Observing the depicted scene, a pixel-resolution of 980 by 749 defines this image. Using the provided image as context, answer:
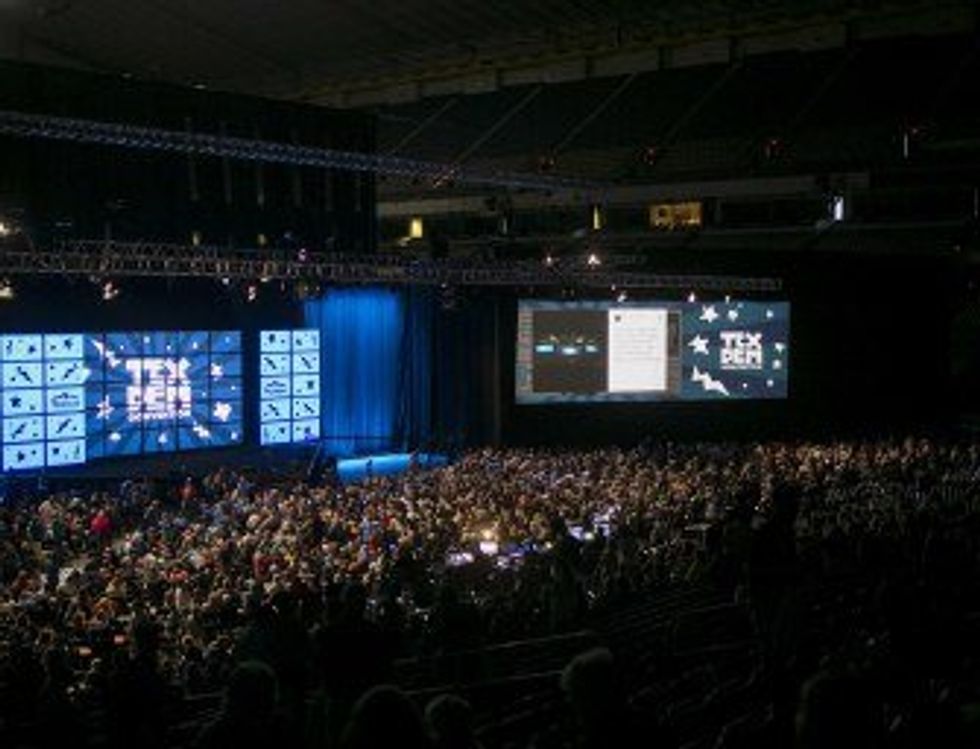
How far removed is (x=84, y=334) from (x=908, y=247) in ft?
59.9

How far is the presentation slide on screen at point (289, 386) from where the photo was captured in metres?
26.2

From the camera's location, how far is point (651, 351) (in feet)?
95.2

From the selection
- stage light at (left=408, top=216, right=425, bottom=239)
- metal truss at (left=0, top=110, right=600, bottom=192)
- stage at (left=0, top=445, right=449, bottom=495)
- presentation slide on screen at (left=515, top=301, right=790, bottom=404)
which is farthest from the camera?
stage light at (left=408, top=216, right=425, bottom=239)

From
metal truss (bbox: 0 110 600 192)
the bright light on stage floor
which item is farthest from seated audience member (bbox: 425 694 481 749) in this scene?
the bright light on stage floor

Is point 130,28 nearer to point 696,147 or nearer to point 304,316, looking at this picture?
point 304,316

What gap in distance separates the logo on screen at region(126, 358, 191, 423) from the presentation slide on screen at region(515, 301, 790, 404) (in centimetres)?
813

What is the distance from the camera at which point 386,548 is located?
15352 mm

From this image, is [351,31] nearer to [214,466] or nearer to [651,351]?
[214,466]

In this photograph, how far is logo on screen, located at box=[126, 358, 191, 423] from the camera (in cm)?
2375

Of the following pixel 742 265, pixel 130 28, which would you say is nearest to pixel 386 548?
pixel 130 28

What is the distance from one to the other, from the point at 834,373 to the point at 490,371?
29.2ft

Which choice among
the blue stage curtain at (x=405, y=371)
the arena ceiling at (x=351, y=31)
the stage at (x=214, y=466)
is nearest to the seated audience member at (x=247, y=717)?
the arena ceiling at (x=351, y=31)

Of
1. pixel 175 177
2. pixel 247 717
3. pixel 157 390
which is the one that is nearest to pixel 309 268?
pixel 175 177

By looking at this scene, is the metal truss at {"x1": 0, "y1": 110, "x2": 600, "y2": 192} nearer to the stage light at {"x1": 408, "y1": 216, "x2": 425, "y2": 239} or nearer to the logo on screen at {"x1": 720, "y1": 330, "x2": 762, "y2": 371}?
the stage light at {"x1": 408, "y1": 216, "x2": 425, "y2": 239}
